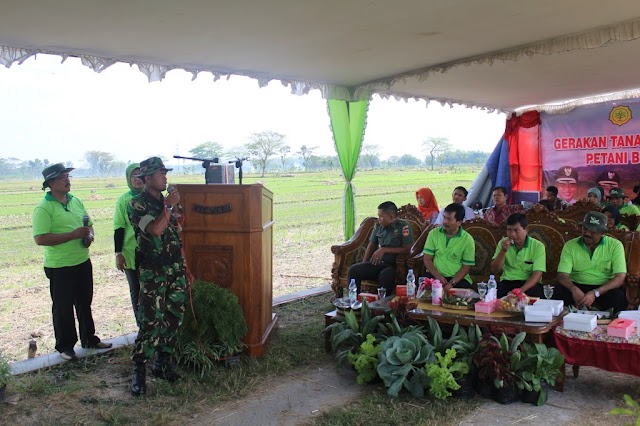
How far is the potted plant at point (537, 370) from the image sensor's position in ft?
11.7

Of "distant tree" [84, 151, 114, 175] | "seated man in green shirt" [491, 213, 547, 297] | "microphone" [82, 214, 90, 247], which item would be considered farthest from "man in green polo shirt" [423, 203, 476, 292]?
"distant tree" [84, 151, 114, 175]

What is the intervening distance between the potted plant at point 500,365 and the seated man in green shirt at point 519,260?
1218mm

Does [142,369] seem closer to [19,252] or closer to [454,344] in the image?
[454,344]

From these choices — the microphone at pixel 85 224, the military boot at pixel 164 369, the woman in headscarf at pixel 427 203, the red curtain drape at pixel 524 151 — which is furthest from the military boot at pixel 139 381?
the red curtain drape at pixel 524 151

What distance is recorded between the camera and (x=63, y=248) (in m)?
4.30

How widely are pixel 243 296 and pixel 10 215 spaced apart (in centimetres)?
1749

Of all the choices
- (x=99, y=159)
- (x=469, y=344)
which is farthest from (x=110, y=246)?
(x=469, y=344)

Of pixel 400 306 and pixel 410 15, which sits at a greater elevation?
pixel 410 15

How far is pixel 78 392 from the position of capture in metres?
3.87

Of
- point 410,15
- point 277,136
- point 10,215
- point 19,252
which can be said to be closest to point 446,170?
point 277,136

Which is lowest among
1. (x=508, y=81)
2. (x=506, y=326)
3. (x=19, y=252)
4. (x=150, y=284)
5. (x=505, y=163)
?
(x=19, y=252)

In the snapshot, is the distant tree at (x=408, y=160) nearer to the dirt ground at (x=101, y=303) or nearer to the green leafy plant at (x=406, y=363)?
the dirt ground at (x=101, y=303)

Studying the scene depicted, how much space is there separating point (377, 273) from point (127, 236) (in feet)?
8.72

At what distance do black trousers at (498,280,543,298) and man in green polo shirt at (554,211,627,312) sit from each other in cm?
24
